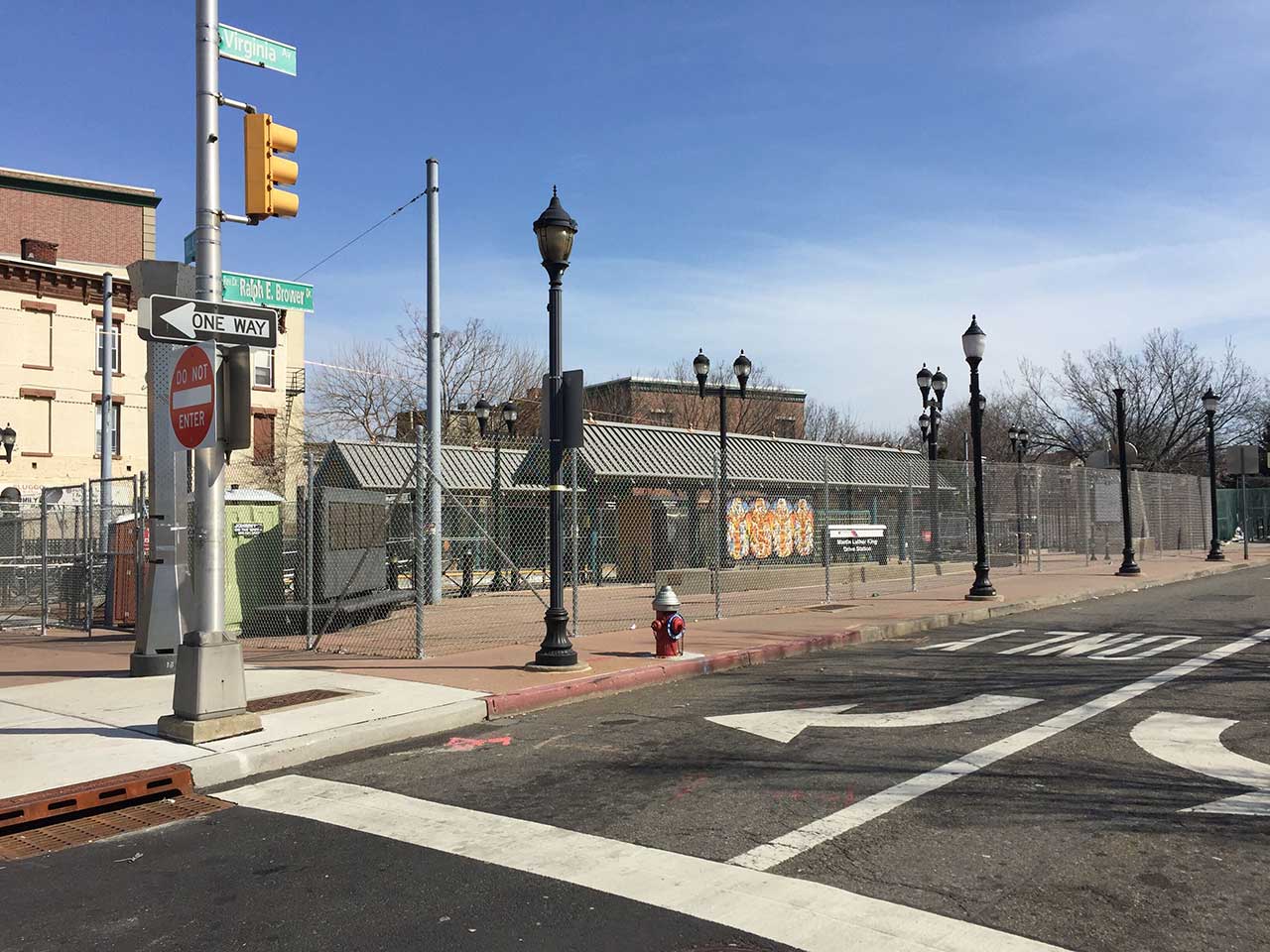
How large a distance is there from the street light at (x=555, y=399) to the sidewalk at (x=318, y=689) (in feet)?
1.64

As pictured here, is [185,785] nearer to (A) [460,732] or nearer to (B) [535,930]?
(A) [460,732]

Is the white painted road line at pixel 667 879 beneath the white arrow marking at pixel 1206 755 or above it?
beneath

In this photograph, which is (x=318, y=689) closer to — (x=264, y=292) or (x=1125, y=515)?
(x=264, y=292)

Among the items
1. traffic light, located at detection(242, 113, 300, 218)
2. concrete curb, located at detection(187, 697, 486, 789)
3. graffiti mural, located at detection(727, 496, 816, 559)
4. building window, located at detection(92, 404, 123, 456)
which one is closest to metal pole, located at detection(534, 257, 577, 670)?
concrete curb, located at detection(187, 697, 486, 789)

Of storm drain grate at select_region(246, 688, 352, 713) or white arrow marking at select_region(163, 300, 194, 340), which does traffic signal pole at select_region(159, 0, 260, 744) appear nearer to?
white arrow marking at select_region(163, 300, 194, 340)

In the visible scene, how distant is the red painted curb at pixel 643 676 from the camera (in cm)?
920

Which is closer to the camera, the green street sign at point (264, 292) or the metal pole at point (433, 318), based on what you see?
the green street sign at point (264, 292)

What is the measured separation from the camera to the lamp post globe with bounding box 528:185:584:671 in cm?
1063

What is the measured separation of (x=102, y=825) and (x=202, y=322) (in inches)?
141

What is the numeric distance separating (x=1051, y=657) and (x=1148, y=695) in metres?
2.63

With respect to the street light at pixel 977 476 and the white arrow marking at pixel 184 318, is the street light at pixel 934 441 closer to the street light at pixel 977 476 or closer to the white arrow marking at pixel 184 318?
the street light at pixel 977 476

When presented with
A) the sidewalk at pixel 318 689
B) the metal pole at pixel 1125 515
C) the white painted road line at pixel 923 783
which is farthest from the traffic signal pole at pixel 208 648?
the metal pole at pixel 1125 515

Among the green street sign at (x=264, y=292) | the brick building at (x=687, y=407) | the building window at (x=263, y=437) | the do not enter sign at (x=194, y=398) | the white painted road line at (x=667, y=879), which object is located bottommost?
the white painted road line at (x=667, y=879)

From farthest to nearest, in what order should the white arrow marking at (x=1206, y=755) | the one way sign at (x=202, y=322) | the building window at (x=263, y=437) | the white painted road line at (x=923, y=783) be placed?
the building window at (x=263, y=437) → the one way sign at (x=202, y=322) → the white arrow marking at (x=1206, y=755) → the white painted road line at (x=923, y=783)
